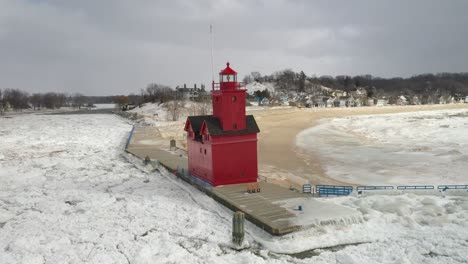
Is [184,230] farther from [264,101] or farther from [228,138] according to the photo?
[264,101]

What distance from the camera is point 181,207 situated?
17.5 m

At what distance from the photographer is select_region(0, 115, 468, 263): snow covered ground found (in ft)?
40.2

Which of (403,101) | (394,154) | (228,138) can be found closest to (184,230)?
(228,138)

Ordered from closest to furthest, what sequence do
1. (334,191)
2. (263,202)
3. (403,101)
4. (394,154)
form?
(263,202), (334,191), (394,154), (403,101)

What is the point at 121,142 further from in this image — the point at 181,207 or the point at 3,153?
the point at 181,207

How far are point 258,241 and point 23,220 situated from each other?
986 cm

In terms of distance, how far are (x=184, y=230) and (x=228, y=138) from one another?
19.7 feet

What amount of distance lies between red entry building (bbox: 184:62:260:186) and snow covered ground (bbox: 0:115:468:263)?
1864mm

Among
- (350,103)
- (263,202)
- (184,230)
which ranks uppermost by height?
(350,103)

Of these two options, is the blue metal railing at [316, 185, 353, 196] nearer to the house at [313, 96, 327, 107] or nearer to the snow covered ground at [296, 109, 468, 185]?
the snow covered ground at [296, 109, 468, 185]

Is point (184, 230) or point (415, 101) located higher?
point (415, 101)

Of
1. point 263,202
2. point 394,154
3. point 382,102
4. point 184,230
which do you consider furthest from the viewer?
point 382,102

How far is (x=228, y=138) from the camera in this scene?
768 inches

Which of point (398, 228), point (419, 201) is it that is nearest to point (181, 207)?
point (398, 228)
